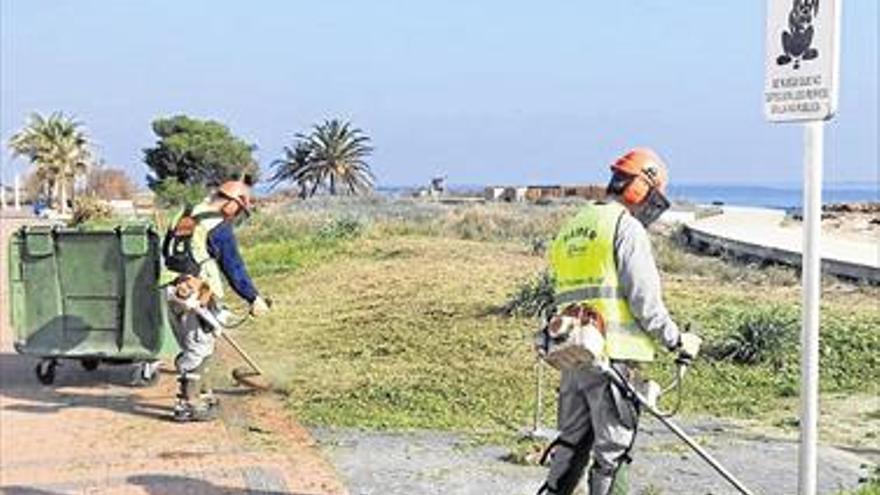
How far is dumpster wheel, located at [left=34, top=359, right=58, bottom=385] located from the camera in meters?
10.9

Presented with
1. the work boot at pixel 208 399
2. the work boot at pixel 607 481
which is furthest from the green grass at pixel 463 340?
the work boot at pixel 607 481

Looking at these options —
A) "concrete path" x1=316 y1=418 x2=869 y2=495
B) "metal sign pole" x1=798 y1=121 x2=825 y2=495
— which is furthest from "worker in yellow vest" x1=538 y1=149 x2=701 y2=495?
"concrete path" x1=316 y1=418 x2=869 y2=495

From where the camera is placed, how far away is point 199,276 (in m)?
9.27

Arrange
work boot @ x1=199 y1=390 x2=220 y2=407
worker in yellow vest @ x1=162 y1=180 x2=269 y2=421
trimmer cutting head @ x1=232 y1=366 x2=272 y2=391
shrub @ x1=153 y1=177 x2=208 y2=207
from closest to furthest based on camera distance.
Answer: worker in yellow vest @ x1=162 y1=180 x2=269 y2=421 → work boot @ x1=199 y1=390 x2=220 y2=407 → trimmer cutting head @ x1=232 y1=366 x2=272 y2=391 → shrub @ x1=153 y1=177 x2=208 y2=207

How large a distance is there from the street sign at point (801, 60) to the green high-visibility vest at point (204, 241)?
187 inches

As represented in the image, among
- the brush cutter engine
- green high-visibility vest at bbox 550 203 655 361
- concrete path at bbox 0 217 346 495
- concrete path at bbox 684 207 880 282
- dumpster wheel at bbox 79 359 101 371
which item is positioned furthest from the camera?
concrete path at bbox 684 207 880 282

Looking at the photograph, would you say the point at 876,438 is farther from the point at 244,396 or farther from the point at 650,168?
the point at 244,396

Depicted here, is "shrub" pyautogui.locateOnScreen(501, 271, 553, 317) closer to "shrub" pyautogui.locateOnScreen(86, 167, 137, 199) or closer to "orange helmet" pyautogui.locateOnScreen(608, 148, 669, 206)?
"orange helmet" pyautogui.locateOnScreen(608, 148, 669, 206)

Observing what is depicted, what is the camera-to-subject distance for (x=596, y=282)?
561 cm

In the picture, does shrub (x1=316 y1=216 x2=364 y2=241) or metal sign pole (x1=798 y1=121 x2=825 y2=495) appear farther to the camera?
shrub (x1=316 y1=216 x2=364 y2=241)

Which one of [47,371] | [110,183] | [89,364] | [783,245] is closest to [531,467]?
[47,371]

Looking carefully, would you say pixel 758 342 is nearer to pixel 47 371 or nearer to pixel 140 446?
pixel 140 446

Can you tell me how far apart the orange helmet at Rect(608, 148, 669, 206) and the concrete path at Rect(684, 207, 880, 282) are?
14.3 m

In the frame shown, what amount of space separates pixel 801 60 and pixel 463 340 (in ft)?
24.0
